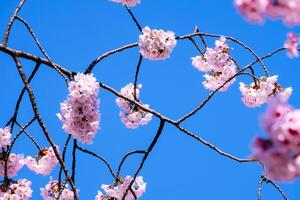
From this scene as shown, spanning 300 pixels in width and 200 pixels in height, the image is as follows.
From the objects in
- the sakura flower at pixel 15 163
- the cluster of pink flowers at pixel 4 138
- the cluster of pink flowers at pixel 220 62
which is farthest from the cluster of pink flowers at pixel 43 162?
the cluster of pink flowers at pixel 220 62

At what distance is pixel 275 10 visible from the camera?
2.02m

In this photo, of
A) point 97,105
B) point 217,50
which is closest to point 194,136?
point 97,105

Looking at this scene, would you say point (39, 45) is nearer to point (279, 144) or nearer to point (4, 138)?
point (4, 138)

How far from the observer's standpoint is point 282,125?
6.56 feet

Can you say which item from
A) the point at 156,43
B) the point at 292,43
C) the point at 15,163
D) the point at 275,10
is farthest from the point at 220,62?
the point at 275,10

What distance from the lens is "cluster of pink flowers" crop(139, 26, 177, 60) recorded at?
18.4 feet

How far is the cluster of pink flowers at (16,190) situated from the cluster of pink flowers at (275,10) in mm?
Result: 3616

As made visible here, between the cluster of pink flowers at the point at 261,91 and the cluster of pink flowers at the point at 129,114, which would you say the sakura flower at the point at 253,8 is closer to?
the cluster of pink flowers at the point at 261,91

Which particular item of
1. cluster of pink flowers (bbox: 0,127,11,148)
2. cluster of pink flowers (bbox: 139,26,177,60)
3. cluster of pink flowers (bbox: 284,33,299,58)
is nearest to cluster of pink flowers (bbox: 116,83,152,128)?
cluster of pink flowers (bbox: 139,26,177,60)

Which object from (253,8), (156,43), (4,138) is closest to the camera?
(253,8)

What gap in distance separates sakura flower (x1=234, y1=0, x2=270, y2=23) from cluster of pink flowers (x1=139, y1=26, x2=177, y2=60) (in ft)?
11.2

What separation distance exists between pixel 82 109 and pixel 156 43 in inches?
73.4

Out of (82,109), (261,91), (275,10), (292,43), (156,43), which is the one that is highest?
(156,43)

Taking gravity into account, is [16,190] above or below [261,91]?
below
